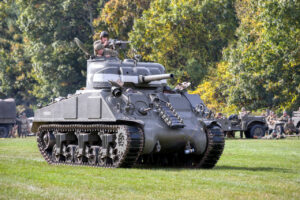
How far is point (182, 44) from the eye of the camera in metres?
56.3

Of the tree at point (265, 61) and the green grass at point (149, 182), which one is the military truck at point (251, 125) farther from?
the green grass at point (149, 182)

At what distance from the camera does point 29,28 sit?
2499 inches

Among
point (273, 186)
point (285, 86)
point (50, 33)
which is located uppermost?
point (50, 33)

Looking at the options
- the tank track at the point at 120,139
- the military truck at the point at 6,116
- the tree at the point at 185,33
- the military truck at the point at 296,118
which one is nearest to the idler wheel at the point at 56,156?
the tank track at the point at 120,139

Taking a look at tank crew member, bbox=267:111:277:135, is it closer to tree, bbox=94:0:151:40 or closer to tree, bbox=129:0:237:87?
tree, bbox=129:0:237:87

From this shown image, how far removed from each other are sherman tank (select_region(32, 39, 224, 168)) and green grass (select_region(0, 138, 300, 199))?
2.69 feet

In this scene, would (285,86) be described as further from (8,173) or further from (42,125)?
(8,173)

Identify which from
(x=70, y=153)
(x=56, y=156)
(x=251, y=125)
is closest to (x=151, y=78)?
(x=70, y=153)

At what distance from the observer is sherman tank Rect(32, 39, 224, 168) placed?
734 inches

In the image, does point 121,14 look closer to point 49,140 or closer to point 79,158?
point 49,140

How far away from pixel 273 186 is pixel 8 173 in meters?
6.29

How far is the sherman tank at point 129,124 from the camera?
18656 millimetres

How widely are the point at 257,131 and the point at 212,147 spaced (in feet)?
78.7

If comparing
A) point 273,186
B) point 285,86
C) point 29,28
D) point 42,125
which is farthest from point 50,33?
point 273,186
